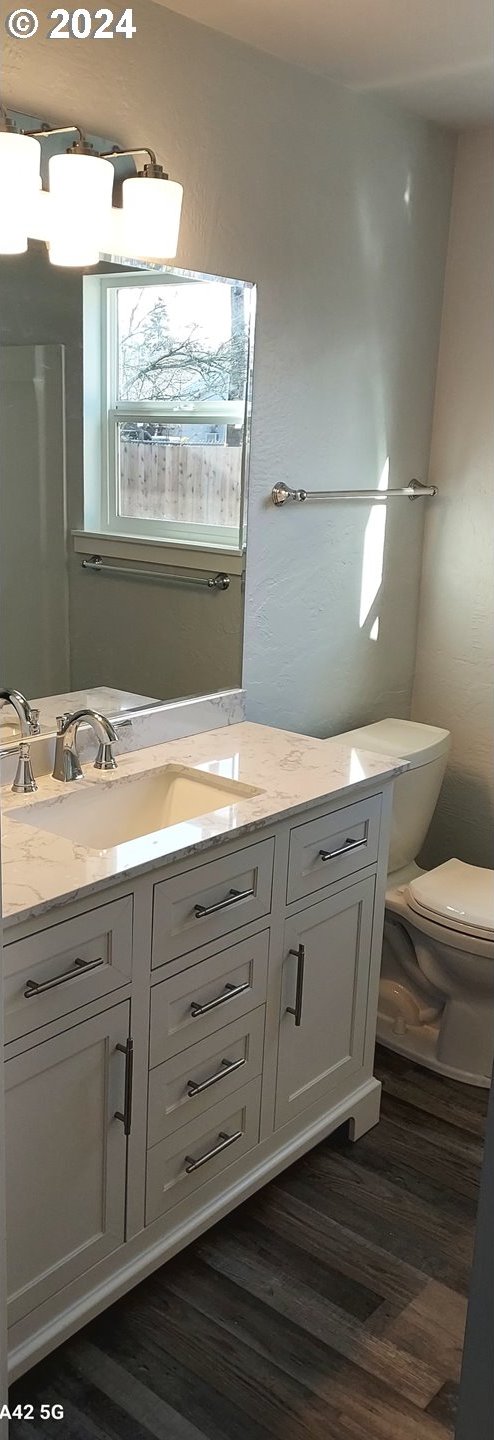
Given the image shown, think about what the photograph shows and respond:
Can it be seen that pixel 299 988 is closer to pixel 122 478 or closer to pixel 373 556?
pixel 122 478

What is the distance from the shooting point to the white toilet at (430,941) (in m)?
2.43

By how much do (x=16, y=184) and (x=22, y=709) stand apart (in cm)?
78

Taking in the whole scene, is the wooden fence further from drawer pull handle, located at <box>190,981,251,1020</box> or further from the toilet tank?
drawer pull handle, located at <box>190,981,251,1020</box>

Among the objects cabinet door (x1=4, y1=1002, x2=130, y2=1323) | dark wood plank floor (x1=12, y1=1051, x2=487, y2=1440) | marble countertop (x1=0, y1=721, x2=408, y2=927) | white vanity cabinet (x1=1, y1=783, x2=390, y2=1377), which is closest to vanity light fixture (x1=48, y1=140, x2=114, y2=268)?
marble countertop (x1=0, y1=721, x2=408, y2=927)

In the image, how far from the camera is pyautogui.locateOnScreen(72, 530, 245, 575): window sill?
198 cm

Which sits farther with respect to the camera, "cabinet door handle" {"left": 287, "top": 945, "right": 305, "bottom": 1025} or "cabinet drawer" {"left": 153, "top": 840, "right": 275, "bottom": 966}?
"cabinet door handle" {"left": 287, "top": 945, "right": 305, "bottom": 1025}

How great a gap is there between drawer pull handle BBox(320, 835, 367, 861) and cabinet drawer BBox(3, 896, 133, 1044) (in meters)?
0.49

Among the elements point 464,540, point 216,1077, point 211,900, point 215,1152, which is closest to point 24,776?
point 211,900

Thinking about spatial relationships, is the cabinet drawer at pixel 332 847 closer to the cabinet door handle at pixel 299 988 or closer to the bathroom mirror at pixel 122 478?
the cabinet door handle at pixel 299 988

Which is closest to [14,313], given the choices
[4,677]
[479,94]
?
[4,677]

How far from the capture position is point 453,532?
289 cm

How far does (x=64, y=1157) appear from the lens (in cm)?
159

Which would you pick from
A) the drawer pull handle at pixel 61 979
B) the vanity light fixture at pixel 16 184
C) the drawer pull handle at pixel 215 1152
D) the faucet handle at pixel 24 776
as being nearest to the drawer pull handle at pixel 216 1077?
the drawer pull handle at pixel 215 1152

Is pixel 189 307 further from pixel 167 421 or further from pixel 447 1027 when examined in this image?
pixel 447 1027
